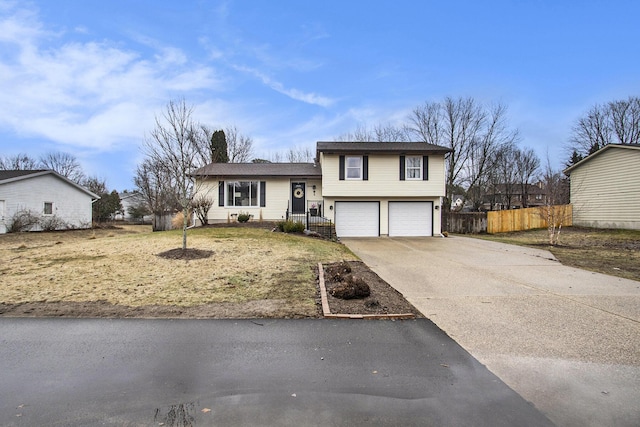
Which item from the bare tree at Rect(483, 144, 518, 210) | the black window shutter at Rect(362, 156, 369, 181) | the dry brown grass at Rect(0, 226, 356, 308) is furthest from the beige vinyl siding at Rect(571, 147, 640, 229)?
the dry brown grass at Rect(0, 226, 356, 308)

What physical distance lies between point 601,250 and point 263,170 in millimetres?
17289

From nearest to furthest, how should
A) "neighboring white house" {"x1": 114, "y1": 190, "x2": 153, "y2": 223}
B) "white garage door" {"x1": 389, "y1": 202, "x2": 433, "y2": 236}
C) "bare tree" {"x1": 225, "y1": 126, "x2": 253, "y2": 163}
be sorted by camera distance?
"white garage door" {"x1": 389, "y1": 202, "x2": 433, "y2": 236}
"bare tree" {"x1": 225, "y1": 126, "x2": 253, "y2": 163}
"neighboring white house" {"x1": 114, "y1": 190, "x2": 153, "y2": 223}

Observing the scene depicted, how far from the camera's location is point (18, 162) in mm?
42688

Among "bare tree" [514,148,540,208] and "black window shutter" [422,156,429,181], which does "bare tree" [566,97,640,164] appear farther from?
"black window shutter" [422,156,429,181]

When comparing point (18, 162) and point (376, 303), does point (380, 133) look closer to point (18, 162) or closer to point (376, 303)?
point (376, 303)

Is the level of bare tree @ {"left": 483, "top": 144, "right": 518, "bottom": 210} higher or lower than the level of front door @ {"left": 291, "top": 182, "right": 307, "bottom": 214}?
higher

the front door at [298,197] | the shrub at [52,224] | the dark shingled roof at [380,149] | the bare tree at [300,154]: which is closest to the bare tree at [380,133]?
the bare tree at [300,154]

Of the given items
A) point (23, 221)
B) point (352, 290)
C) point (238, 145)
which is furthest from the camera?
point (238, 145)

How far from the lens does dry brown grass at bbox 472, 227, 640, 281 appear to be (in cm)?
964

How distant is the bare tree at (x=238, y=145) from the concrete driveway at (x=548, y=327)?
30.2 meters

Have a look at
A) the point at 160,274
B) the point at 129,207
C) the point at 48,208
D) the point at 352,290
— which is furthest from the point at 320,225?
the point at 129,207

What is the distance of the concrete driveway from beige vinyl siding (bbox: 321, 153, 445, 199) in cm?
984

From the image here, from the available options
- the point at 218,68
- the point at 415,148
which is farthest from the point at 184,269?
the point at 415,148

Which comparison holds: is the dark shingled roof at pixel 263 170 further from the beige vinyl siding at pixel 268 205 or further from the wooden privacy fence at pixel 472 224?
the wooden privacy fence at pixel 472 224
